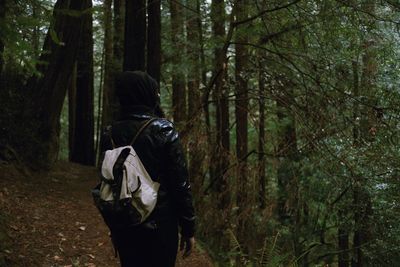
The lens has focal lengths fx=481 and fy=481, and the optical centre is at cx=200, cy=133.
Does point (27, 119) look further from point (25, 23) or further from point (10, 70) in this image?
point (25, 23)

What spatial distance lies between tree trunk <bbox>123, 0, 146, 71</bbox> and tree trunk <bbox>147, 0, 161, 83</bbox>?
0.38m

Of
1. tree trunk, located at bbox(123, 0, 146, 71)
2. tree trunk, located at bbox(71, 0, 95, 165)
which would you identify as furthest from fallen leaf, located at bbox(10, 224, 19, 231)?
tree trunk, located at bbox(71, 0, 95, 165)

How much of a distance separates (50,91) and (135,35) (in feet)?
7.85

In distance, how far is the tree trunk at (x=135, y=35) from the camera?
780 centimetres

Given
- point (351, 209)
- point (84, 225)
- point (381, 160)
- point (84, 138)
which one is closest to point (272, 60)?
point (381, 160)

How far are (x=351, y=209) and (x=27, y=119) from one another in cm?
625

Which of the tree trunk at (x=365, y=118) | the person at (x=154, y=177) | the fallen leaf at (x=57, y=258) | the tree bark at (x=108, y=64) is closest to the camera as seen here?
the person at (x=154, y=177)

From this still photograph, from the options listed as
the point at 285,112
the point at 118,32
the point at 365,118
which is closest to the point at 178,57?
the point at 118,32

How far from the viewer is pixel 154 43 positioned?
330 inches

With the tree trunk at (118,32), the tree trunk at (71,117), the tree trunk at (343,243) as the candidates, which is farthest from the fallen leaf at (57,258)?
the tree trunk at (71,117)

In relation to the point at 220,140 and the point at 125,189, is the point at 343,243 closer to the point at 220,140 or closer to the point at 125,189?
the point at 220,140

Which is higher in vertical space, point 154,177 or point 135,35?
point 135,35

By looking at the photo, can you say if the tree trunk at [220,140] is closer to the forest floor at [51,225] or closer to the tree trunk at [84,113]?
the forest floor at [51,225]

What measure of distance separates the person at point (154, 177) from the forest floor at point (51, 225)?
9.16ft
